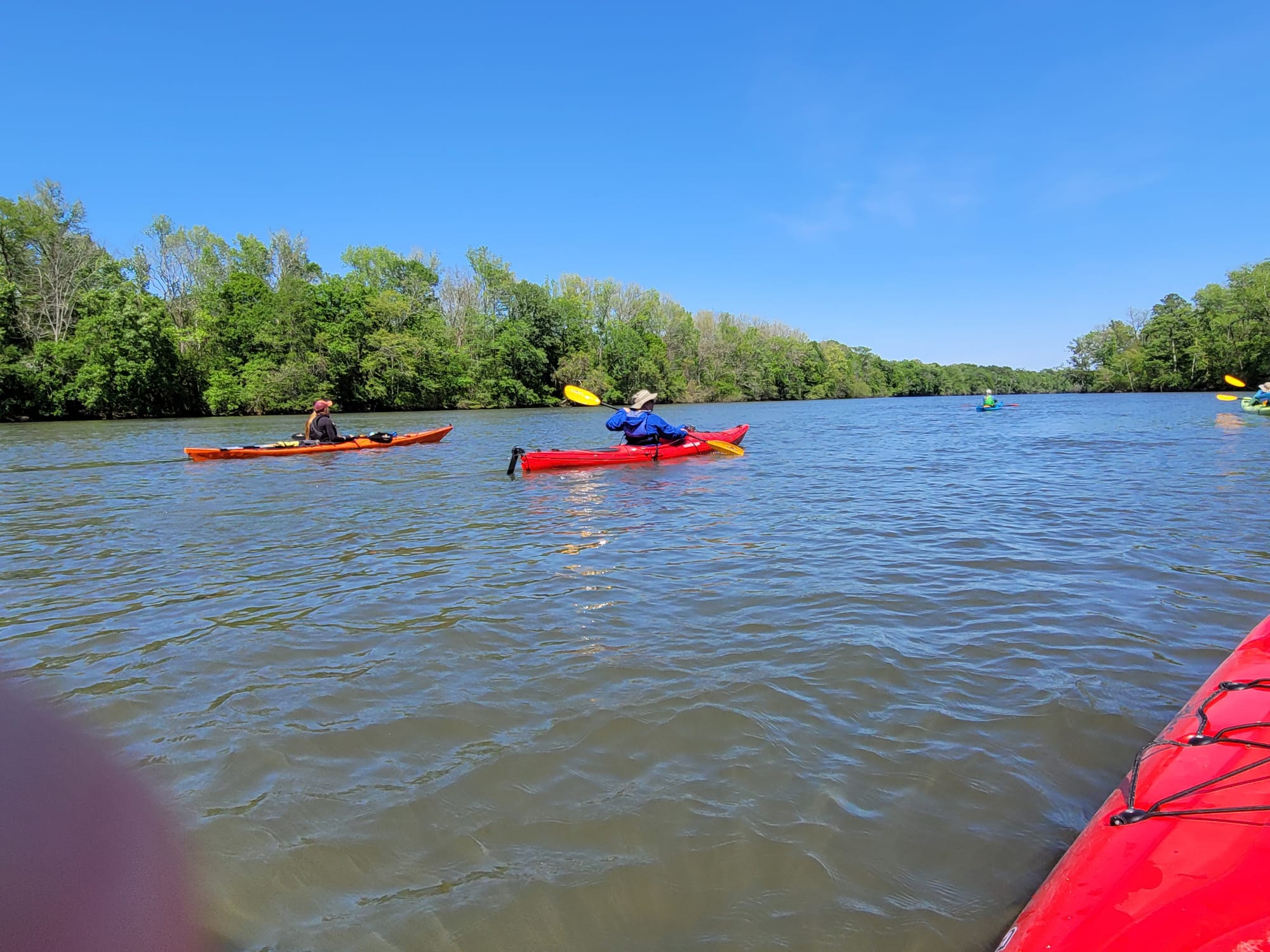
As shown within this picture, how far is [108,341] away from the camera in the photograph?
3641 centimetres

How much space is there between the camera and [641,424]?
45.8ft

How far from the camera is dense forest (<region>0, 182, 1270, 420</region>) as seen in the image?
122 ft

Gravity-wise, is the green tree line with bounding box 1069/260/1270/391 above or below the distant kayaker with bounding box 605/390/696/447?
above

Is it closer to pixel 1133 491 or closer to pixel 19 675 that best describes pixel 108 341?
pixel 19 675

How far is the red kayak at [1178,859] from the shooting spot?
155cm

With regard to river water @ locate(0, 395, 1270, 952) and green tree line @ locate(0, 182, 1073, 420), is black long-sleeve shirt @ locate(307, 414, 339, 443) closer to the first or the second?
river water @ locate(0, 395, 1270, 952)

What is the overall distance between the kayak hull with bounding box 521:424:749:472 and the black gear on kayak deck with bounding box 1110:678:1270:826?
1080 cm

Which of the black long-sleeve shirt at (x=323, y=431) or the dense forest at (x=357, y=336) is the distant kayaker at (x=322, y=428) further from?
the dense forest at (x=357, y=336)

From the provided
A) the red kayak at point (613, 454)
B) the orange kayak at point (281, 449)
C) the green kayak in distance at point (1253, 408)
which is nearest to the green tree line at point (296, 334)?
the orange kayak at point (281, 449)

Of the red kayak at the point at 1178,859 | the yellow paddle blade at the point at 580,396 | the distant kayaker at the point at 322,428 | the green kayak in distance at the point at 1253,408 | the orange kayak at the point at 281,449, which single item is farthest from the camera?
the green kayak in distance at the point at 1253,408

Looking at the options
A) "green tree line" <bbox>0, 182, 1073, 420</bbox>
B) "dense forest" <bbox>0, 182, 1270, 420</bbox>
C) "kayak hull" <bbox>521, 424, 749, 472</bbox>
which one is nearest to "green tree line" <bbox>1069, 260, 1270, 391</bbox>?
"dense forest" <bbox>0, 182, 1270, 420</bbox>

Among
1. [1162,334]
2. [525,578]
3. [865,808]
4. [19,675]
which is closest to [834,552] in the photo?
[525,578]

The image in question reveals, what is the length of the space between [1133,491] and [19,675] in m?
12.4

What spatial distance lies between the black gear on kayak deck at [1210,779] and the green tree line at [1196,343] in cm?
7778
